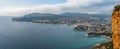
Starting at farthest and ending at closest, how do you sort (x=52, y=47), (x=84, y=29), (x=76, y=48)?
(x=84, y=29)
(x=52, y=47)
(x=76, y=48)

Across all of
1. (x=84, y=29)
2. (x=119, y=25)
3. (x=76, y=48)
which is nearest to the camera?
(x=119, y=25)

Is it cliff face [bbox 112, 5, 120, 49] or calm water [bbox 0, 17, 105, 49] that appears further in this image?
calm water [bbox 0, 17, 105, 49]

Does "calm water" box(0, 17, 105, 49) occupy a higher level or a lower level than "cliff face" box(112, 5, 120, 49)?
lower

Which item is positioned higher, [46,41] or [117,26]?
[117,26]

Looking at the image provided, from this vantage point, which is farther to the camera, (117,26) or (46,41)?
(46,41)

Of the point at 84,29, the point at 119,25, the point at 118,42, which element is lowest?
the point at 84,29

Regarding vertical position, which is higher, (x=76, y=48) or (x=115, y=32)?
(x=115, y=32)

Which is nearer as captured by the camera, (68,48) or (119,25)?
(119,25)

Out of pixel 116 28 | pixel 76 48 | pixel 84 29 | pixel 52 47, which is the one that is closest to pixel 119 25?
pixel 116 28

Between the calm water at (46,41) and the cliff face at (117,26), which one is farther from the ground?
the cliff face at (117,26)

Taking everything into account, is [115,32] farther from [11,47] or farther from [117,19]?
[11,47]

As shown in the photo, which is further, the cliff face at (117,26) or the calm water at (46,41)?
the calm water at (46,41)
